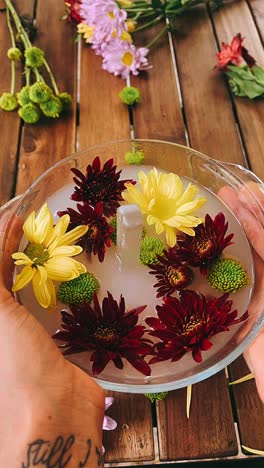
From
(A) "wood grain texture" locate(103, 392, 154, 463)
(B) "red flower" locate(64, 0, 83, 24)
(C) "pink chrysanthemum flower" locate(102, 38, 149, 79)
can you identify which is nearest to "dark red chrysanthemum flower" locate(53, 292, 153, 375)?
(A) "wood grain texture" locate(103, 392, 154, 463)

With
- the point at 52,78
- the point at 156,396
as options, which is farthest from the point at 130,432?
the point at 52,78

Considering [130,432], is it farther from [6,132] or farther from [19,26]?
[19,26]

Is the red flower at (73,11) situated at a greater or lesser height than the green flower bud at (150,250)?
greater

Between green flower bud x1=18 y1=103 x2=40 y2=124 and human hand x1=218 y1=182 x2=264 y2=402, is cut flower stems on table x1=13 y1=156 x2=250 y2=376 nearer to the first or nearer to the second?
human hand x1=218 y1=182 x2=264 y2=402

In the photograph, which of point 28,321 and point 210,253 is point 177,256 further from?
point 28,321

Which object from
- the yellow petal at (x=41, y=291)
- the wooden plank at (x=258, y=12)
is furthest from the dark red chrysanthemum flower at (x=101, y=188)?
the wooden plank at (x=258, y=12)

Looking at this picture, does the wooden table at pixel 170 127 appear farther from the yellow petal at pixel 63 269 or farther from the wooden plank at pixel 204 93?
the yellow petal at pixel 63 269

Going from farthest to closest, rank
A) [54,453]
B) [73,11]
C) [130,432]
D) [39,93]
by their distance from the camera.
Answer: [73,11] → [39,93] → [130,432] → [54,453]
